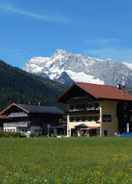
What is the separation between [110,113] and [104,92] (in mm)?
4128

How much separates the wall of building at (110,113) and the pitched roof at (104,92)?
144 centimetres

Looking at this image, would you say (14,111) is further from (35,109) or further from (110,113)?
(110,113)

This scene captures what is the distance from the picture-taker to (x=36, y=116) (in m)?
133

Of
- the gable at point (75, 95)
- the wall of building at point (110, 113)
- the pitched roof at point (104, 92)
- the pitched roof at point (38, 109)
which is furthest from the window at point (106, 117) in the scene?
the pitched roof at point (38, 109)

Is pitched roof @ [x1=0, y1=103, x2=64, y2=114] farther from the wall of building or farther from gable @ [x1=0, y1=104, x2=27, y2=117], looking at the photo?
the wall of building

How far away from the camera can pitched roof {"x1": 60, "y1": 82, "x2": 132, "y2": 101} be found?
110625mm

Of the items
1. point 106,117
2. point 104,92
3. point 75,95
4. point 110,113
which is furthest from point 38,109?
point 106,117

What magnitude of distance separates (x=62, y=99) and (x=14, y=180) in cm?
9895

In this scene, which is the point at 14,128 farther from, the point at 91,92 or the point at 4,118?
the point at 91,92

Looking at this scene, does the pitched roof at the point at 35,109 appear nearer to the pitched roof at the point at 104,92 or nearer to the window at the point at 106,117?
the pitched roof at the point at 104,92

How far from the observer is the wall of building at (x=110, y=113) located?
367 ft

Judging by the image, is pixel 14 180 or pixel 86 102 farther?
pixel 86 102

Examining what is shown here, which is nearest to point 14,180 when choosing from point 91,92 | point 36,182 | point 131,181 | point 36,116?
point 36,182

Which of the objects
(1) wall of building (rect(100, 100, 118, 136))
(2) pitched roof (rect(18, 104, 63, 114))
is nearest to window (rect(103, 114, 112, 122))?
(1) wall of building (rect(100, 100, 118, 136))
